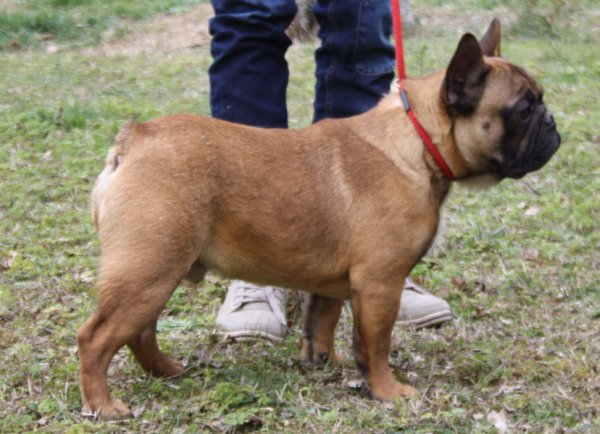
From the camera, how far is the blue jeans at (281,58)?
4512 millimetres

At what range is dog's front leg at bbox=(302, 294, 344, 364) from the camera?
425 centimetres

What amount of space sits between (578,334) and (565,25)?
727 cm

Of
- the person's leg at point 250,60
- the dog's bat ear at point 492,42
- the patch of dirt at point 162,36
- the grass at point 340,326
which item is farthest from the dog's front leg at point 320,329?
the patch of dirt at point 162,36

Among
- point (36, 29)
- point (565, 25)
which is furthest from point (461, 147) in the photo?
→ point (36, 29)

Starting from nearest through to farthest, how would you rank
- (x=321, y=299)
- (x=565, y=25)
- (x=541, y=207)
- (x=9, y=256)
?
(x=321, y=299)
(x=9, y=256)
(x=541, y=207)
(x=565, y=25)

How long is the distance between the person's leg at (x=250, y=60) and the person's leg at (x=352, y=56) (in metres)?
0.23

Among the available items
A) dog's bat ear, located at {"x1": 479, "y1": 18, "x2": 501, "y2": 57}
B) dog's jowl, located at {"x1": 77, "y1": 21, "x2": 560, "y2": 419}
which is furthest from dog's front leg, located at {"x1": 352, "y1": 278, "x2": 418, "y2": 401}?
dog's bat ear, located at {"x1": 479, "y1": 18, "x2": 501, "y2": 57}

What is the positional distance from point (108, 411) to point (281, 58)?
1.94 metres

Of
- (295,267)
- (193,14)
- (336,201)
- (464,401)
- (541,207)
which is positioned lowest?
(193,14)

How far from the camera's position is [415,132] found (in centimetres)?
390

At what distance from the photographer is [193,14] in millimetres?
12586

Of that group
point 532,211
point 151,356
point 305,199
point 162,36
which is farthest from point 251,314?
point 162,36

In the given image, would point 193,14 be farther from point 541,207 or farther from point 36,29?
point 541,207

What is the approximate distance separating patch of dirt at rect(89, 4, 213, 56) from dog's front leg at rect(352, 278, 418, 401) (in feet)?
25.1
